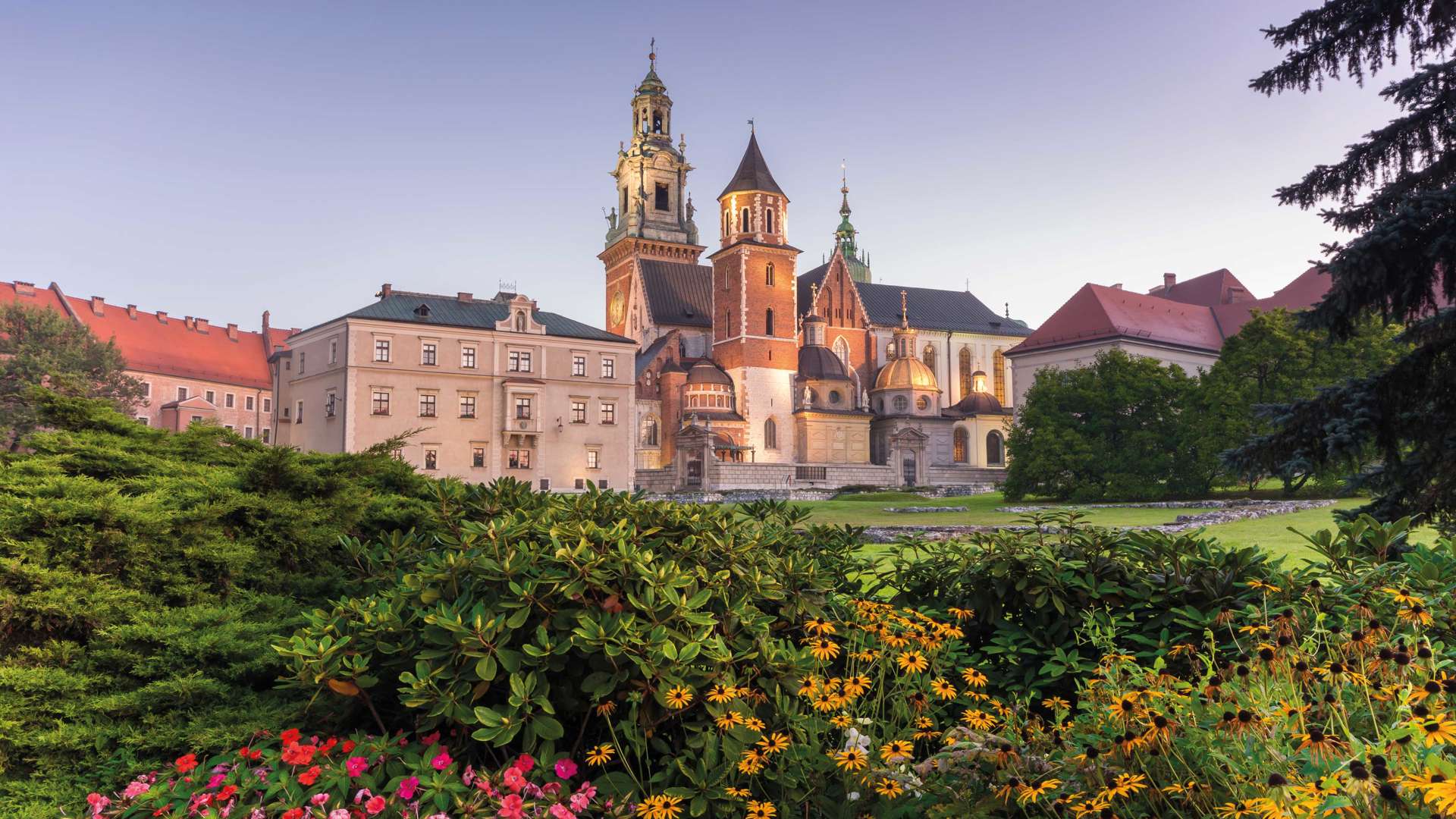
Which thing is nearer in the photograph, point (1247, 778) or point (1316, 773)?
point (1316, 773)

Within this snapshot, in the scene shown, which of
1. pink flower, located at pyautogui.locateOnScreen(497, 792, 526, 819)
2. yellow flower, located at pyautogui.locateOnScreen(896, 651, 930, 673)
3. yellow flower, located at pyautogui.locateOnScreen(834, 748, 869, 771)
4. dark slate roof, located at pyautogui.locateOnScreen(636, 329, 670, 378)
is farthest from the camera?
dark slate roof, located at pyautogui.locateOnScreen(636, 329, 670, 378)

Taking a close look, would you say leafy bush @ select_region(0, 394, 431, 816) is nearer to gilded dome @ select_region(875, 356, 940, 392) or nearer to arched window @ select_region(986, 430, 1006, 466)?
gilded dome @ select_region(875, 356, 940, 392)

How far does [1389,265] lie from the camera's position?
26.1 ft

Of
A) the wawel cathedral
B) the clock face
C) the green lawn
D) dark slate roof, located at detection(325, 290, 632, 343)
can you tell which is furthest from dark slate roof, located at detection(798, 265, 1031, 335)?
the green lawn

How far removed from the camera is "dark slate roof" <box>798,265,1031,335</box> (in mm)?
78812

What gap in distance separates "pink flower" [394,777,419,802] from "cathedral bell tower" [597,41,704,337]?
78446 millimetres

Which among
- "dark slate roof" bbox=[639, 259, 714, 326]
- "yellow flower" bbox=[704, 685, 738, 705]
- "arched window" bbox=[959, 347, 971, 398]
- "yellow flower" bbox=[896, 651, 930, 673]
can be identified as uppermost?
"dark slate roof" bbox=[639, 259, 714, 326]

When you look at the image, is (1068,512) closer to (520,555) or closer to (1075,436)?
(520,555)

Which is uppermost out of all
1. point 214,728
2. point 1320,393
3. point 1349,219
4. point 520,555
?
point 1349,219

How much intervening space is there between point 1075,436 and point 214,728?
40534 millimetres

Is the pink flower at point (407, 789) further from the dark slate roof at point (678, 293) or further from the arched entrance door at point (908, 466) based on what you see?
the dark slate roof at point (678, 293)

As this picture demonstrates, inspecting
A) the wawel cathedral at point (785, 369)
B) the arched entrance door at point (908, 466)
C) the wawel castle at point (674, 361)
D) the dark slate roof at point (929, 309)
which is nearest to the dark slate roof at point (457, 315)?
the wawel castle at point (674, 361)

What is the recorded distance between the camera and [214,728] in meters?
3.92

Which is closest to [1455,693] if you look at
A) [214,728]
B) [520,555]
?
[520,555]
